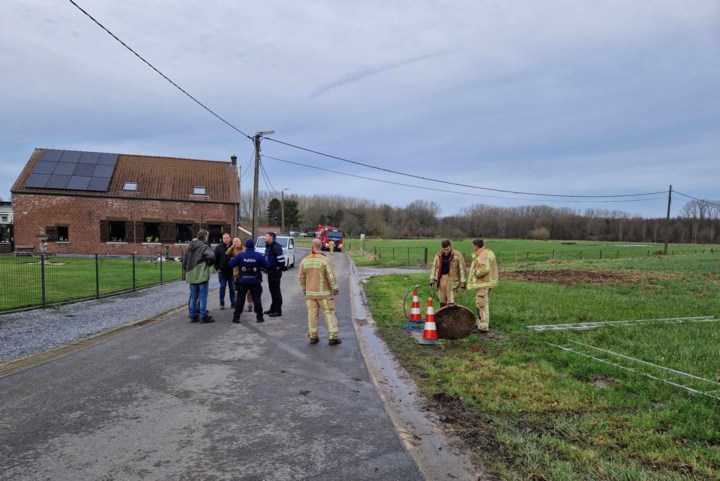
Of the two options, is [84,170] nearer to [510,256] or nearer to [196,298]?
[196,298]

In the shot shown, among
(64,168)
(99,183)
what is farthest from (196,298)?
(64,168)

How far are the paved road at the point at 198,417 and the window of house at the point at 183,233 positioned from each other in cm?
3023

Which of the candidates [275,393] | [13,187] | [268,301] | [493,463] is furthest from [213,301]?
[13,187]

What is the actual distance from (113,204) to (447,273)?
3201 cm

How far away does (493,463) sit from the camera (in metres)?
3.77

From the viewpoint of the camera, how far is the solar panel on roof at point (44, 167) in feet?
116

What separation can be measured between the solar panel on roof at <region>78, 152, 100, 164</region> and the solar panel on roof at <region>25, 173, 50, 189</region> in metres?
2.79

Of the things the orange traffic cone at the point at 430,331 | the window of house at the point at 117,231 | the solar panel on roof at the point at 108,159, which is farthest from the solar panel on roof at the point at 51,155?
the orange traffic cone at the point at 430,331

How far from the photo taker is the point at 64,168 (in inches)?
1415

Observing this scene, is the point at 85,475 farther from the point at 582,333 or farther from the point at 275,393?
the point at 582,333

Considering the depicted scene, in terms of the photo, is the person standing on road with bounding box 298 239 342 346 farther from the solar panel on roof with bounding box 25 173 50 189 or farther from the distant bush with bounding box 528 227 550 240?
the distant bush with bounding box 528 227 550 240

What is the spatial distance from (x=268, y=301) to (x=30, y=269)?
8319 mm

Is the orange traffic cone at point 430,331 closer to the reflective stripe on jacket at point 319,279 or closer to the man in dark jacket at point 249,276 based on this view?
the reflective stripe on jacket at point 319,279

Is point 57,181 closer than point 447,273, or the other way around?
point 447,273
